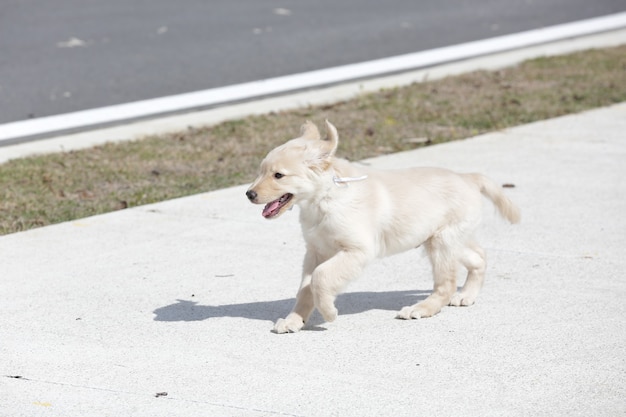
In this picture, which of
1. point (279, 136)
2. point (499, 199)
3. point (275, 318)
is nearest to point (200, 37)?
point (279, 136)

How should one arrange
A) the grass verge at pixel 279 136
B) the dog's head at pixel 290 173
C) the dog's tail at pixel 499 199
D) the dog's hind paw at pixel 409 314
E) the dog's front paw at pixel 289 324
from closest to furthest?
the dog's head at pixel 290 173, the dog's front paw at pixel 289 324, the dog's hind paw at pixel 409 314, the dog's tail at pixel 499 199, the grass verge at pixel 279 136

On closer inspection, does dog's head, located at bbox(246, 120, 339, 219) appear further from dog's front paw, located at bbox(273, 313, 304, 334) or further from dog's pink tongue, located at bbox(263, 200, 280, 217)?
dog's front paw, located at bbox(273, 313, 304, 334)

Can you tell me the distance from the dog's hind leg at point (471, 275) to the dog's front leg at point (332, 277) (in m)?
0.65

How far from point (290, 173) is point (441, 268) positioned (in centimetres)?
91

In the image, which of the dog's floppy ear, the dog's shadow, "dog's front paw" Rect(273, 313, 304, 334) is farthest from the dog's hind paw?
the dog's floppy ear

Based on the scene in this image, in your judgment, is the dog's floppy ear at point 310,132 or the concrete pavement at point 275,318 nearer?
the concrete pavement at point 275,318

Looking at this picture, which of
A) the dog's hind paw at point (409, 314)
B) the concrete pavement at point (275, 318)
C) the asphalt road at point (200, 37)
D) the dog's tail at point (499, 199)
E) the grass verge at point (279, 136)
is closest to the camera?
the concrete pavement at point (275, 318)

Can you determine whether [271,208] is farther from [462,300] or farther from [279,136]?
[279,136]

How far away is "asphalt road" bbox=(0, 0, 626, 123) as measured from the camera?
409 inches

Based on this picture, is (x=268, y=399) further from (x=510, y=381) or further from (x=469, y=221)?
(x=469, y=221)

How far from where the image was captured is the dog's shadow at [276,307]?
16.0ft

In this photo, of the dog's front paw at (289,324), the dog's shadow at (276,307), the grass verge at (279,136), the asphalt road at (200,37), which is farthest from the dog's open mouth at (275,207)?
the asphalt road at (200,37)

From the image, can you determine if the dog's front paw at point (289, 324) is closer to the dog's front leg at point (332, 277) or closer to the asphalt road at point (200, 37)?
the dog's front leg at point (332, 277)

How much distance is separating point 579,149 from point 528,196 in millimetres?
1313
